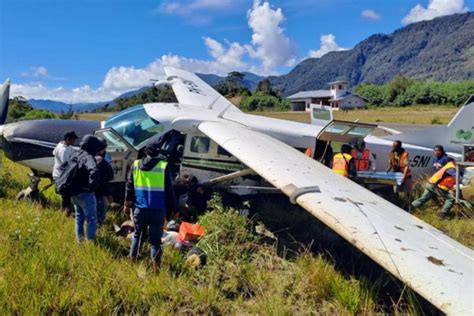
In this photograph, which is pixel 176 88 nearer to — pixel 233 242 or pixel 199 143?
pixel 199 143

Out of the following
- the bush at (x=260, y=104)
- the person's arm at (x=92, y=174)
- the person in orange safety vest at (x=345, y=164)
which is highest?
the bush at (x=260, y=104)

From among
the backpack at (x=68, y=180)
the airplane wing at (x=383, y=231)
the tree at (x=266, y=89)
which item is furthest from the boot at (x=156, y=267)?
the tree at (x=266, y=89)

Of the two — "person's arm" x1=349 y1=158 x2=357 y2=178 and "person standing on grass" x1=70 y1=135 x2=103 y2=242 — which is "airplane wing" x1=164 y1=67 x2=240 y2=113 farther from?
"person standing on grass" x1=70 y1=135 x2=103 y2=242

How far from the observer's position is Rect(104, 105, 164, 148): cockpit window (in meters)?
6.73

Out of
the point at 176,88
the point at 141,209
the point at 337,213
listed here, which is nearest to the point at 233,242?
the point at 141,209

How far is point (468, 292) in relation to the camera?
93.4 inches

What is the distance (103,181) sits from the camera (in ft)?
17.6

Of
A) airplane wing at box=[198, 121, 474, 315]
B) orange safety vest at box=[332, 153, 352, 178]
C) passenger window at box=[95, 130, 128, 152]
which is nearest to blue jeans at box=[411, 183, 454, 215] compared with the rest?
orange safety vest at box=[332, 153, 352, 178]

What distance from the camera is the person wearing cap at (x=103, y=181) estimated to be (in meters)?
5.20

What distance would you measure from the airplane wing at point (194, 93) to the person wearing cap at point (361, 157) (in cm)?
286

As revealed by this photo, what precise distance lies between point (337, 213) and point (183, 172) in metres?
3.92

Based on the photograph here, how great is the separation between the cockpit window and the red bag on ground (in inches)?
79.5

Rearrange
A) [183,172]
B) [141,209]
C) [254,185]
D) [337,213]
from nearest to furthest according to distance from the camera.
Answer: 1. [337,213]
2. [141,209]
3. [183,172]
4. [254,185]

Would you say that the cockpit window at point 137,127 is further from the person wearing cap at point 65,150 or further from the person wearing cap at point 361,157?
the person wearing cap at point 361,157
